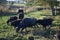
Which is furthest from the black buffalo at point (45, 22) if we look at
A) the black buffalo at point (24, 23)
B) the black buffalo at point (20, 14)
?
the black buffalo at point (20, 14)

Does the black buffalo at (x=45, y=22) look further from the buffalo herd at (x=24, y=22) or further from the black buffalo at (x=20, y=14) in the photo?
the black buffalo at (x=20, y=14)

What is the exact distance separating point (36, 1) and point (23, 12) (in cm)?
35

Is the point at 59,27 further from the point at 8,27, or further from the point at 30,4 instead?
the point at 8,27

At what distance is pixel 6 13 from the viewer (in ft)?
13.5

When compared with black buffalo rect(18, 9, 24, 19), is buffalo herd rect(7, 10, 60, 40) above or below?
below

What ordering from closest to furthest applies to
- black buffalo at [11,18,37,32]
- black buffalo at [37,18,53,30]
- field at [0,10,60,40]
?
field at [0,10,60,40] < black buffalo at [11,18,37,32] < black buffalo at [37,18,53,30]

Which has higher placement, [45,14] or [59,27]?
[45,14]

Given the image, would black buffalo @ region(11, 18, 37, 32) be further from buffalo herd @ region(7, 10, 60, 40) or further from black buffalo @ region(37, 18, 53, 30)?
black buffalo @ region(37, 18, 53, 30)

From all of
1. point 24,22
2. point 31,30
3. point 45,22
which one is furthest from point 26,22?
point 45,22

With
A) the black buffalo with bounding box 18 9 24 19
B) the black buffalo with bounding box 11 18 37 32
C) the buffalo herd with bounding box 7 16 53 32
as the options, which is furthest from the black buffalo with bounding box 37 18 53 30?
the black buffalo with bounding box 18 9 24 19

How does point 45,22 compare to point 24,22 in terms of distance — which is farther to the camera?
point 45,22

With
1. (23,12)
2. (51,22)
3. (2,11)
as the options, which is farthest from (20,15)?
(51,22)

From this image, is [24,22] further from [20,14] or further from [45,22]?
[45,22]

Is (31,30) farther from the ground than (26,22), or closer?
closer
